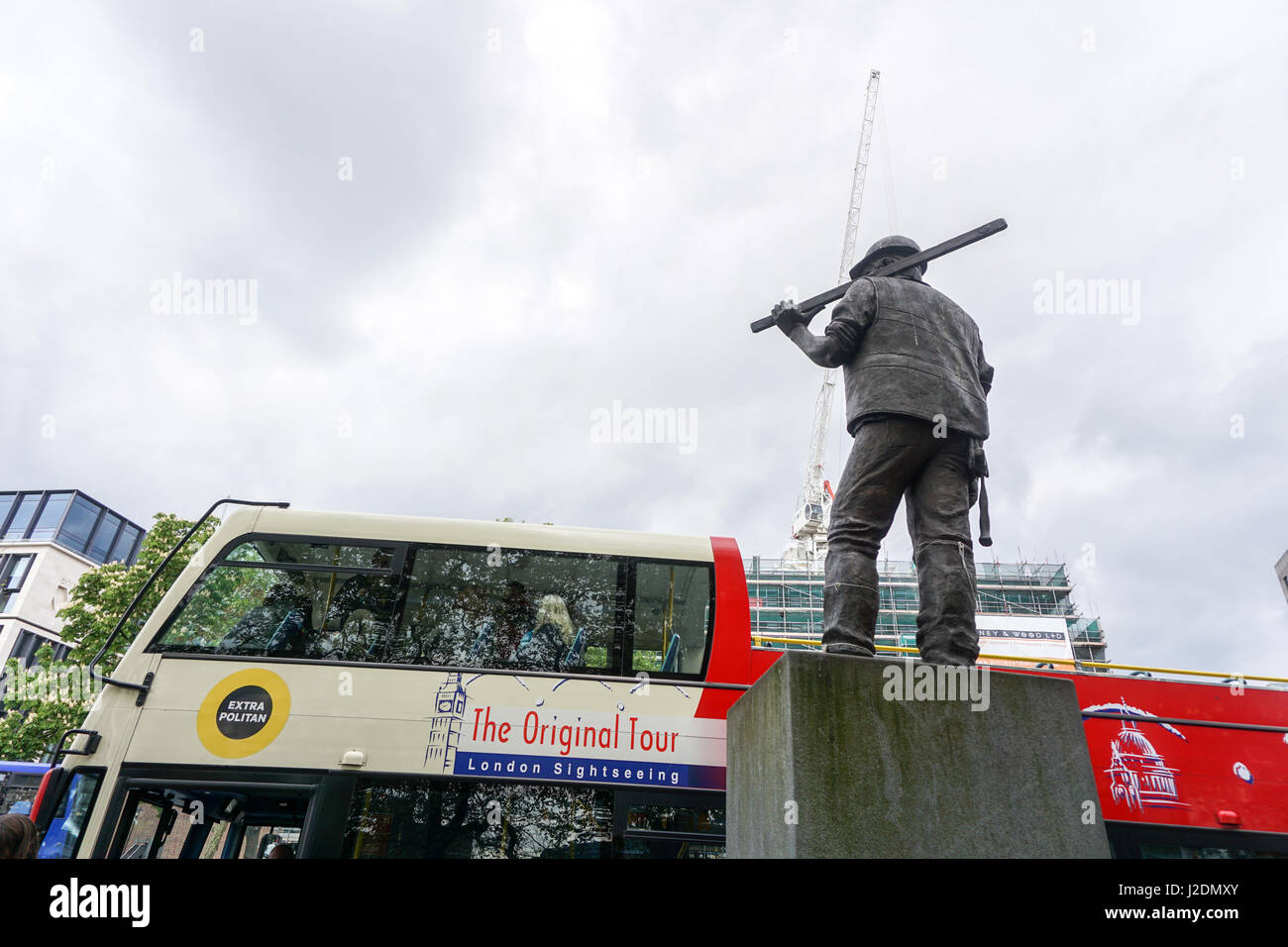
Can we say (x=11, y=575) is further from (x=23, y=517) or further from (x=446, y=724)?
(x=446, y=724)

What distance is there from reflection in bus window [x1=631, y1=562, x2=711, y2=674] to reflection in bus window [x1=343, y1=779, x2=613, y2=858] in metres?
1.09

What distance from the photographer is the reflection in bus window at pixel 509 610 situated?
5.70m

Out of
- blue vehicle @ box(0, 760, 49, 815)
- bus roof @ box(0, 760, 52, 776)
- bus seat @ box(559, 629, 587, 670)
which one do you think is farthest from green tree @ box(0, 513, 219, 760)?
bus seat @ box(559, 629, 587, 670)

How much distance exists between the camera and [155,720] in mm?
5297

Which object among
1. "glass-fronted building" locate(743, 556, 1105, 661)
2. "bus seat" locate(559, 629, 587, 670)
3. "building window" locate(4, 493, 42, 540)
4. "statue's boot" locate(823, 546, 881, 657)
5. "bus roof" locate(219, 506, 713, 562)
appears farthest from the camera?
"glass-fronted building" locate(743, 556, 1105, 661)

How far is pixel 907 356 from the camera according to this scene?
4.01m

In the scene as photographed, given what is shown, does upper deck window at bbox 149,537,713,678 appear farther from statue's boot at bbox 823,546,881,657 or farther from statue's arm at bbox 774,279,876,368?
statue's arm at bbox 774,279,876,368

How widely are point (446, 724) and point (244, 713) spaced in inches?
59.3

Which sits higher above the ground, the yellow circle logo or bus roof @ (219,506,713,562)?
bus roof @ (219,506,713,562)

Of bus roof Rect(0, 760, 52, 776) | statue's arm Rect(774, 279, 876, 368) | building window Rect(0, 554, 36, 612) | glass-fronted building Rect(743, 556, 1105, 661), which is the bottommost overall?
bus roof Rect(0, 760, 52, 776)

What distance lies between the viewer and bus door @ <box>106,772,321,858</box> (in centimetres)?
512

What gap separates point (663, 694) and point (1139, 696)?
4065 mm
